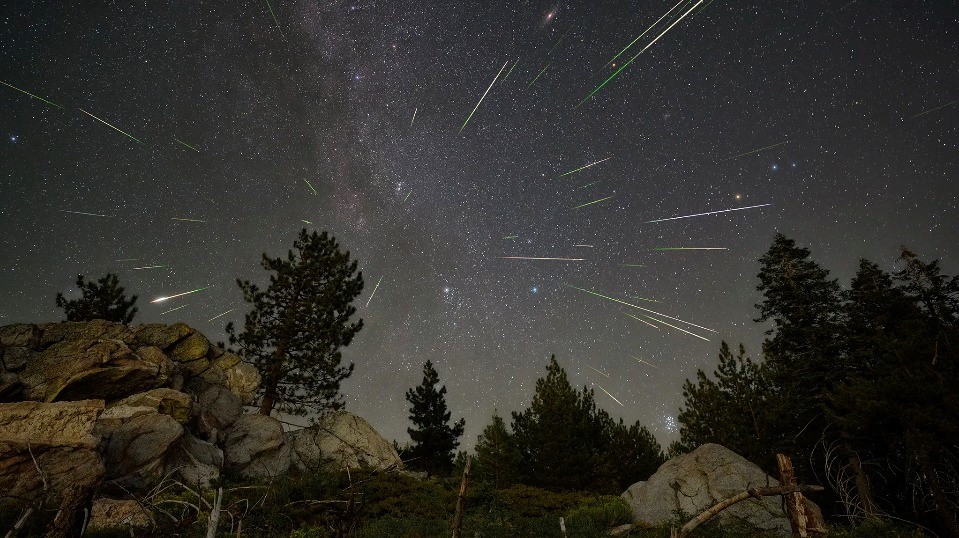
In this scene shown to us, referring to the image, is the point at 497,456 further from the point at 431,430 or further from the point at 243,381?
the point at 243,381

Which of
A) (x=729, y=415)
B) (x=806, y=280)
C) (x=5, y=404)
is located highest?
(x=806, y=280)

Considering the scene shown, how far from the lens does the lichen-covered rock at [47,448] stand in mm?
14047

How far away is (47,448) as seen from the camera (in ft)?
47.5

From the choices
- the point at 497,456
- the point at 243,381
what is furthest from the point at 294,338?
the point at 497,456

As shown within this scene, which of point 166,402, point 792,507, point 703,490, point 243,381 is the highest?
point 243,381

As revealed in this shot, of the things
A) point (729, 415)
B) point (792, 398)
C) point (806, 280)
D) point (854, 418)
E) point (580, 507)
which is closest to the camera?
point (854, 418)

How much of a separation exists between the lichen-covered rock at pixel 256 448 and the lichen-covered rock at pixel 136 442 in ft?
13.0

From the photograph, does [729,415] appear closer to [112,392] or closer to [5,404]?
[112,392]

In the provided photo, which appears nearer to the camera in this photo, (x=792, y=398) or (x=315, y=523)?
(x=315, y=523)

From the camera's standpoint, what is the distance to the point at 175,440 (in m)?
18.2

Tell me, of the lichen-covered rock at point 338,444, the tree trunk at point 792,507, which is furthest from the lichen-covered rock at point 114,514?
the tree trunk at point 792,507

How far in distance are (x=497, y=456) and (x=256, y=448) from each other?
53.7ft

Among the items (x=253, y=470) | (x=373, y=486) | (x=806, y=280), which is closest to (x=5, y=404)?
(x=253, y=470)

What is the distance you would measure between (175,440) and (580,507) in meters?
16.8
